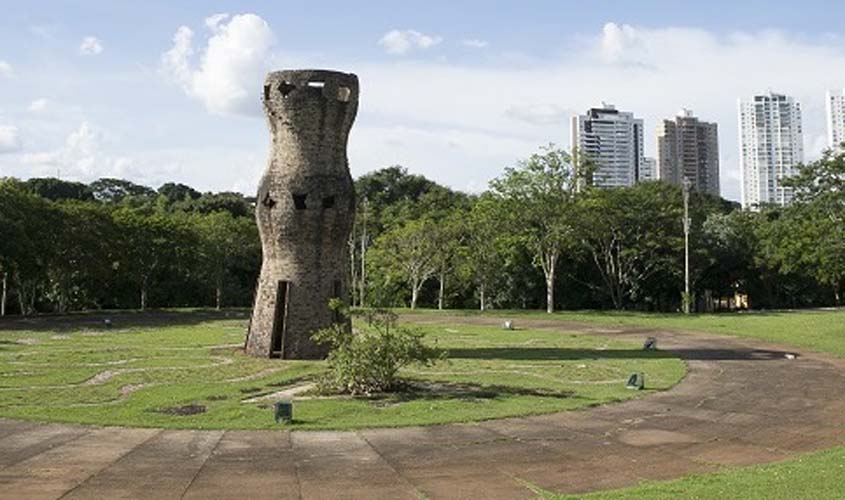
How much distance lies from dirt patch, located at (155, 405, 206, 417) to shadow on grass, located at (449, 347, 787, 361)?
11180 mm

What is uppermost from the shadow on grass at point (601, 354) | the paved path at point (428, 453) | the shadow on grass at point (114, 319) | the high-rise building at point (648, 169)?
the high-rise building at point (648, 169)

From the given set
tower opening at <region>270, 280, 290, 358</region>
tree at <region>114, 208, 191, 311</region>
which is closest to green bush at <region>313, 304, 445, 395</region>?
tower opening at <region>270, 280, 290, 358</region>

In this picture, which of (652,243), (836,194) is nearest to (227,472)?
(836,194)

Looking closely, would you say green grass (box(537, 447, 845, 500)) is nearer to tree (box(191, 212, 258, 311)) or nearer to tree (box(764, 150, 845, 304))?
tree (box(764, 150, 845, 304))

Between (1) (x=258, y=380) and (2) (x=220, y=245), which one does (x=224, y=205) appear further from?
(1) (x=258, y=380)

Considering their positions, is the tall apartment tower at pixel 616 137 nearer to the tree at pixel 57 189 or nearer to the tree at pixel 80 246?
the tree at pixel 57 189

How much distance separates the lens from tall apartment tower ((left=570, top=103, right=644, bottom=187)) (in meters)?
110

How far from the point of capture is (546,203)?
4938 cm

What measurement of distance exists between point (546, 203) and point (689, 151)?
9198 cm

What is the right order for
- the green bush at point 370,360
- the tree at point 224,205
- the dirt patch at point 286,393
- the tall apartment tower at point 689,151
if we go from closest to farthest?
the dirt patch at point 286,393, the green bush at point 370,360, the tree at point 224,205, the tall apartment tower at point 689,151

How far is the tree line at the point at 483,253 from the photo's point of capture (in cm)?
4691

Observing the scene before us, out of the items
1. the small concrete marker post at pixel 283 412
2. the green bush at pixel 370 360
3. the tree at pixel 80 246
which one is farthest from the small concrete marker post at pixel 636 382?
the tree at pixel 80 246

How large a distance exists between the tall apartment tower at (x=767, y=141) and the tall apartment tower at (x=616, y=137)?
1725 centimetres

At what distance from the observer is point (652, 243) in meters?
55.4
